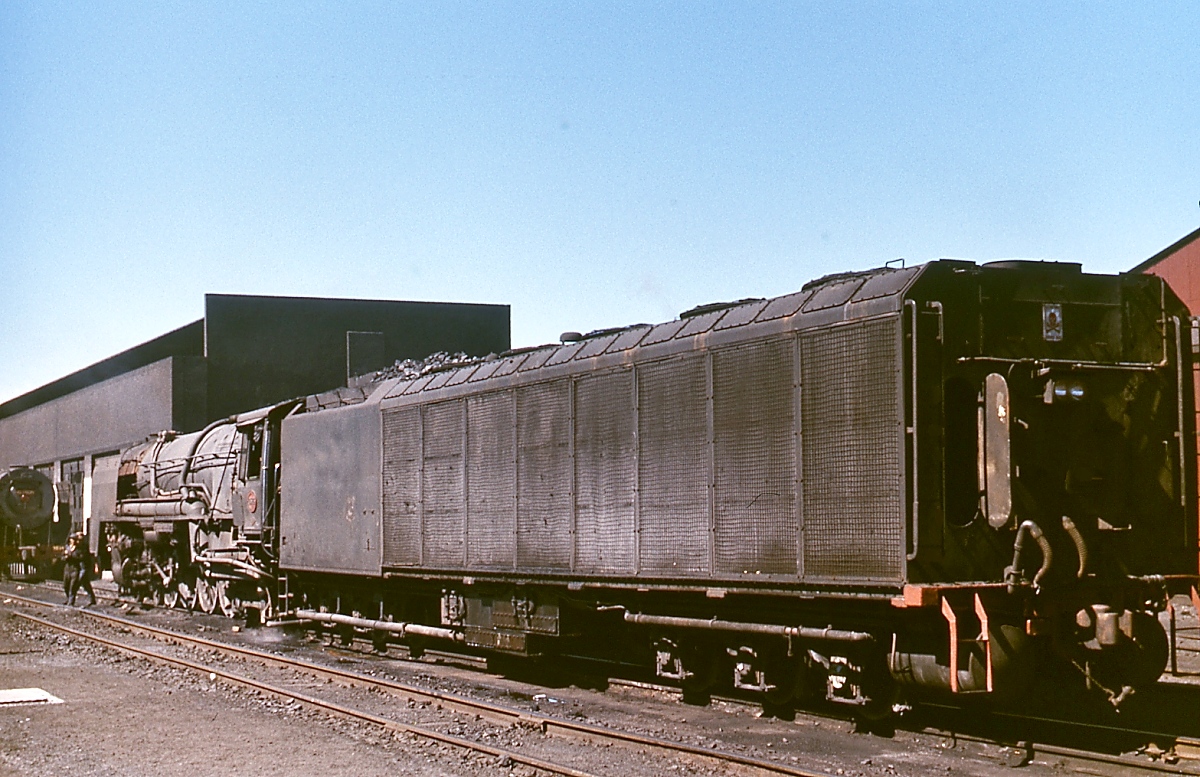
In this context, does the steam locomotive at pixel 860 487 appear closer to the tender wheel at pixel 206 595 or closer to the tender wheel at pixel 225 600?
the tender wheel at pixel 225 600

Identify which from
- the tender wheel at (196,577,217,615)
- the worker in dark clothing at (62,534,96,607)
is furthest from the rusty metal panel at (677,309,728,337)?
the worker in dark clothing at (62,534,96,607)

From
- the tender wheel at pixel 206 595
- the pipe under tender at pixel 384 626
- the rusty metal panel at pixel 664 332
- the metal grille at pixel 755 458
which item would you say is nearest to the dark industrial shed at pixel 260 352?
the tender wheel at pixel 206 595

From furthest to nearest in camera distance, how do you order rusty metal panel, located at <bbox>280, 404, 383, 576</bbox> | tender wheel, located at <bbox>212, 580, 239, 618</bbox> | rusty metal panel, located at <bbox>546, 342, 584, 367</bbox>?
tender wheel, located at <bbox>212, 580, 239, 618</bbox> < rusty metal panel, located at <bbox>280, 404, 383, 576</bbox> < rusty metal panel, located at <bbox>546, 342, 584, 367</bbox>

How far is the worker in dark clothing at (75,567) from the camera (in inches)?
1040

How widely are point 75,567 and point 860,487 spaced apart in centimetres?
2251

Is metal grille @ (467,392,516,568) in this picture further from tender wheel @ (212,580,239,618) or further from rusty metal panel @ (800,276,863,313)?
tender wheel @ (212,580,239,618)

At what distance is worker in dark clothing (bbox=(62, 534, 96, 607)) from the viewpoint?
26.4 meters

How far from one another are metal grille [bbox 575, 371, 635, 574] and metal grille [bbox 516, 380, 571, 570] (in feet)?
0.66

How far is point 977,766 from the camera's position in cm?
852

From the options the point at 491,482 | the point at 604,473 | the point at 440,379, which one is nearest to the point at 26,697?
the point at 491,482

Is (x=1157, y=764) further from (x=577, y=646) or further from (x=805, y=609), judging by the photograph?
(x=577, y=646)

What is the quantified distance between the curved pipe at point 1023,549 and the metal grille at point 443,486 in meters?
7.11

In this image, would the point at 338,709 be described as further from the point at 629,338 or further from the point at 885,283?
the point at 885,283

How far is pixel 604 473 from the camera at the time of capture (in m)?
11.8
